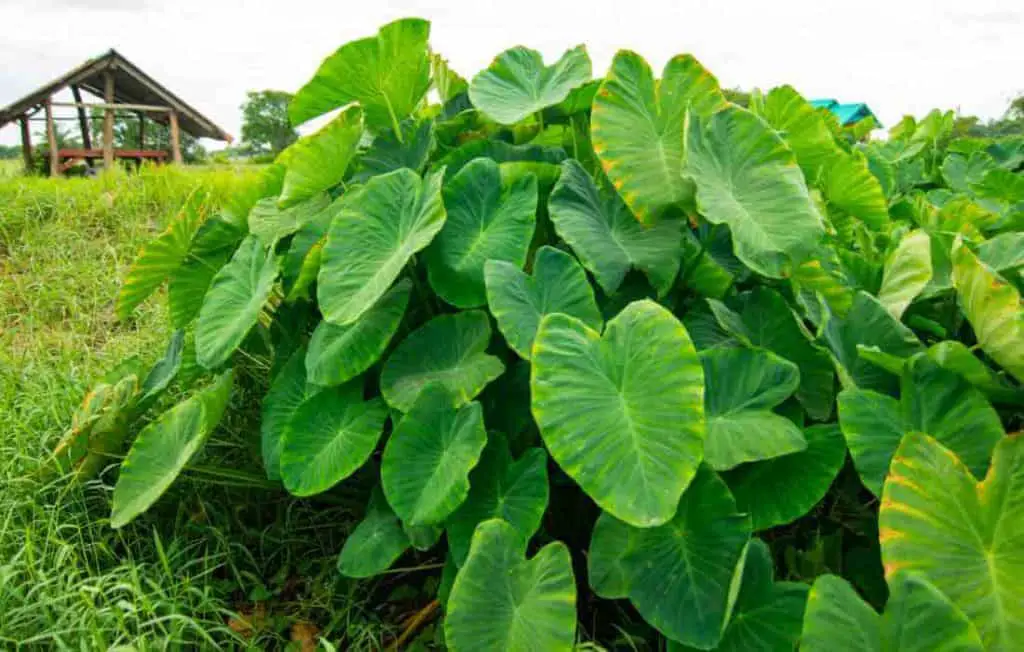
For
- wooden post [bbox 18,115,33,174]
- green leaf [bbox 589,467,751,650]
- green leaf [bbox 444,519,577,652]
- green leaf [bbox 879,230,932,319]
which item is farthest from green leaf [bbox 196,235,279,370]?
wooden post [bbox 18,115,33,174]

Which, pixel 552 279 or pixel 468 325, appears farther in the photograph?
pixel 468 325

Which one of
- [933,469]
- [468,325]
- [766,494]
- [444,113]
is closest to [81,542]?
[468,325]

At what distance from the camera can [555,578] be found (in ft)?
3.81

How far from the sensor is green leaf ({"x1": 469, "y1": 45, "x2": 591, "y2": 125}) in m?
1.65

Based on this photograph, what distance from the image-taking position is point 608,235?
1.44m

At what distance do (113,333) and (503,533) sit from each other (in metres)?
2.57

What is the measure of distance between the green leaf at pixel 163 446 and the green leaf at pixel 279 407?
11cm

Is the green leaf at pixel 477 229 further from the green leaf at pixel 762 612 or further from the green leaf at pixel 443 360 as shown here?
the green leaf at pixel 762 612

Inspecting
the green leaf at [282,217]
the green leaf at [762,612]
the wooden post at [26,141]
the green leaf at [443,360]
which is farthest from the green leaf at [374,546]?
the wooden post at [26,141]

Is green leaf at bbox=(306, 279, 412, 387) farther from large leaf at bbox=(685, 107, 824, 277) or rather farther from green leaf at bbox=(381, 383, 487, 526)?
large leaf at bbox=(685, 107, 824, 277)

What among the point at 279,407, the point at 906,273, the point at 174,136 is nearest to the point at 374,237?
the point at 279,407

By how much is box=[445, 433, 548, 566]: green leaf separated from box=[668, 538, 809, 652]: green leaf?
0.97 feet

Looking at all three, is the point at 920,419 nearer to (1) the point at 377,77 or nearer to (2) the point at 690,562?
(2) the point at 690,562

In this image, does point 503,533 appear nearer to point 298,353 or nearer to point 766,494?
point 766,494
